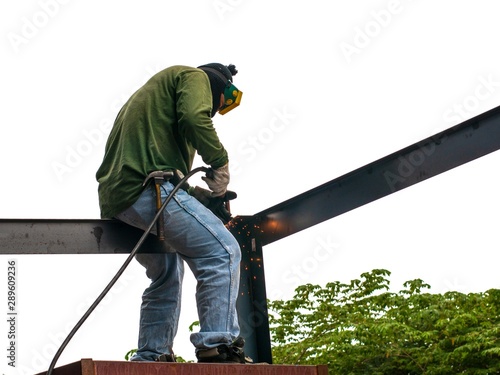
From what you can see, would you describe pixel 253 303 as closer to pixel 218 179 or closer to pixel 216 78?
pixel 218 179

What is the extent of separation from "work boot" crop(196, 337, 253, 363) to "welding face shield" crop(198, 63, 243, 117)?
1.38m

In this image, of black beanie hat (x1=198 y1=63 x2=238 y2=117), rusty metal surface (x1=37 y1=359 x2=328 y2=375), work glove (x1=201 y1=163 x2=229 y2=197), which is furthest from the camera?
black beanie hat (x1=198 y1=63 x2=238 y2=117)

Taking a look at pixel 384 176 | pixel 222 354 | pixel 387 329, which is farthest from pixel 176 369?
pixel 387 329

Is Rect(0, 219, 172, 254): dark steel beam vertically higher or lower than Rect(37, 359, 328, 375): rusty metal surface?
higher

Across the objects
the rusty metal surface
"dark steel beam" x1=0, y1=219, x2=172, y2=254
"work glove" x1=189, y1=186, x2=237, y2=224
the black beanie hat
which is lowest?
the rusty metal surface

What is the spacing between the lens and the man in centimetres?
424

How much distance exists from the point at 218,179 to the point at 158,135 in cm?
40

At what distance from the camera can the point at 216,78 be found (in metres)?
4.66

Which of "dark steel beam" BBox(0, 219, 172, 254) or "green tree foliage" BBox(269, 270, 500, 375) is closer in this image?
"dark steel beam" BBox(0, 219, 172, 254)

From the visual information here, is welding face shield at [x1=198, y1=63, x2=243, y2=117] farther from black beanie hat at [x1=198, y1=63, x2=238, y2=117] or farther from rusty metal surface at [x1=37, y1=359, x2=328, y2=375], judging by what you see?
rusty metal surface at [x1=37, y1=359, x2=328, y2=375]

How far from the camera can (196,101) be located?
169 inches

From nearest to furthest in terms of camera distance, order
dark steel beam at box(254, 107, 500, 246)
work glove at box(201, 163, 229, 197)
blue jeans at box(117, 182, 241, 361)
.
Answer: blue jeans at box(117, 182, 241, 361) < work glove at box(201, 163, 229, 197) < dark steel beam at box(254, 107, 500, 246)

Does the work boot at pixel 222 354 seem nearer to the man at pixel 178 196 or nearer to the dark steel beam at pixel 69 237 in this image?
the man at pixel 178 196

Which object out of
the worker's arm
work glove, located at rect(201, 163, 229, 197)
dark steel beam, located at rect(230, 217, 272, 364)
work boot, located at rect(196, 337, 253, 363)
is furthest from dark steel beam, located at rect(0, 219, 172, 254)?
dark steel beam, located at rect(230, 217, 272, 364)
